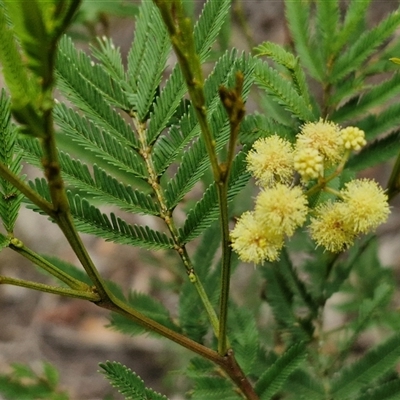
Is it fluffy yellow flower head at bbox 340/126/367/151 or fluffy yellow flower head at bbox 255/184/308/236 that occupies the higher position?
fluffy yellow flower head at bbox 340/126/367/151

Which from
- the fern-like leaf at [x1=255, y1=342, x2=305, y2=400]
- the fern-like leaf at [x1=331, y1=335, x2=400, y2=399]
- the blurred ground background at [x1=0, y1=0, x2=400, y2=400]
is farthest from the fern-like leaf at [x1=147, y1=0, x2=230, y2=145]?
the blurred ground background at [x1=0, y1=0, x2=400, y2=400]

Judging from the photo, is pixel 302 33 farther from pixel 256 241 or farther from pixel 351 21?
pixel 256 241

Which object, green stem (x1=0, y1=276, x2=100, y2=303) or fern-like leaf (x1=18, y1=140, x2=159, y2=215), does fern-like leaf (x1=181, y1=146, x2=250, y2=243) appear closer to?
fern-like leaf (x1=18, y1=140, x2=159, y2=215)

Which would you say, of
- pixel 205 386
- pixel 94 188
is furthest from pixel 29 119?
pixel 205 386

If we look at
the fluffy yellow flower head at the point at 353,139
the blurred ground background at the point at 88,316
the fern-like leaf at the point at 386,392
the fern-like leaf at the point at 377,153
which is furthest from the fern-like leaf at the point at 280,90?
the blurred ground background at the point at 88,316

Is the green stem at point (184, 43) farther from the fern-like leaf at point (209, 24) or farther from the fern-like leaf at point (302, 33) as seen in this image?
the fern-like leaf at point (302, 33)

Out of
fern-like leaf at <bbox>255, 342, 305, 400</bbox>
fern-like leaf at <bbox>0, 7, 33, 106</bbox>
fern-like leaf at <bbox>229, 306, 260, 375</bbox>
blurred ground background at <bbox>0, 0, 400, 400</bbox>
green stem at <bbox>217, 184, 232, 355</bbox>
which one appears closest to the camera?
fern-like leaf at <bbox>0, 7, 33, 106</bbox>

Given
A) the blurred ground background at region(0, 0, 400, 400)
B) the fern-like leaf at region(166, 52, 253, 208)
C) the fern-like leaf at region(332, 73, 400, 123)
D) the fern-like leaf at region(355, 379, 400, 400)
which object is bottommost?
the fern-like leaf at region(355, 379, 400, 400)

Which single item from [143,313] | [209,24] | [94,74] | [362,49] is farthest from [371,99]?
[143,313]
